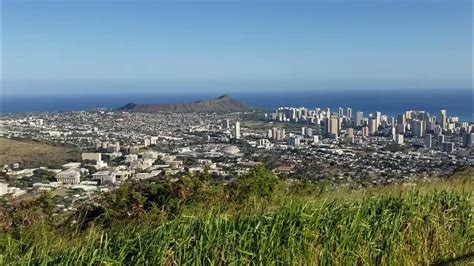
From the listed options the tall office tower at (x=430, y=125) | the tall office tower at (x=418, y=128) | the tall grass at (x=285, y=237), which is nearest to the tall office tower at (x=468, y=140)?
the tall office tower at (x=418, y=128)

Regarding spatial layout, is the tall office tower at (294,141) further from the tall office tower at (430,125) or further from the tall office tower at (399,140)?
the tall office tower at (430,125)

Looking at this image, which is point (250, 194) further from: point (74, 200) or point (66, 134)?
point (66, 134)

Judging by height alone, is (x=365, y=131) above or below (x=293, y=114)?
below

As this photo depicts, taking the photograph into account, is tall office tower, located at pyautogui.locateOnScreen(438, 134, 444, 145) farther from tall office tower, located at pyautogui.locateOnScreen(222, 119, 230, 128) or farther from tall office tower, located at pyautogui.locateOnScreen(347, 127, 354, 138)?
tall office tower, located at pyautogui.locateOnScreen(222, 119, 230, 128)

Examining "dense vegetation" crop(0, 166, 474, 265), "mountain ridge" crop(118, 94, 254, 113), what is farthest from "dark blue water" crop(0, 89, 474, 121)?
"dense vegetation" crop(0, 166, 474, 265)

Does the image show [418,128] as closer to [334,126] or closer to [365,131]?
[365,131]

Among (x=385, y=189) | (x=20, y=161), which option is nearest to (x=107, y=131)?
(x=20, y=161)

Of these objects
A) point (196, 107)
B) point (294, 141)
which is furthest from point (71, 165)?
point (196, 107)

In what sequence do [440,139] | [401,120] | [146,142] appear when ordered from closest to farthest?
1. [146,142]
2. [440,139]
3. [401,120]

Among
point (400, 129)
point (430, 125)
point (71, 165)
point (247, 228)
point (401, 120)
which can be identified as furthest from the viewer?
point (401, 120)
